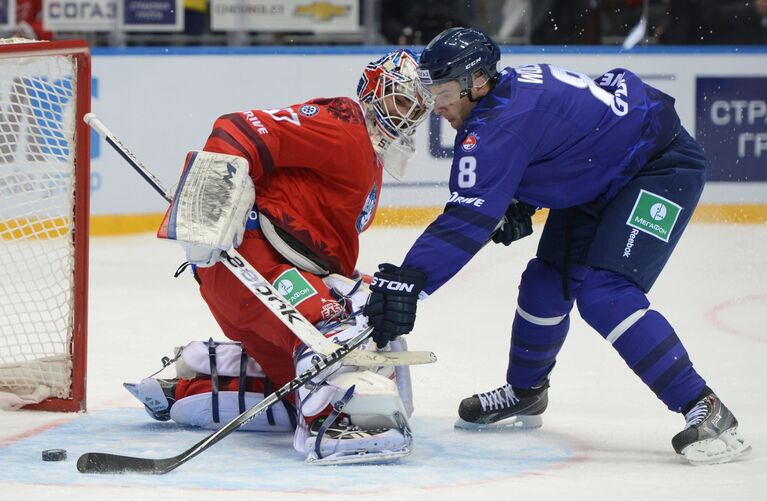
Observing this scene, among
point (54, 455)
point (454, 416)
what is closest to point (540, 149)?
point (454, 416)

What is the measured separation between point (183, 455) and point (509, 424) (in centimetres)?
92

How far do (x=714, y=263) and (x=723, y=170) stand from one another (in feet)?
3.70

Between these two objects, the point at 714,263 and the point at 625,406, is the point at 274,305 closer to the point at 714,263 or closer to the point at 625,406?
the point at 625,406

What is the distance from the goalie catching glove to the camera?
2.74 metres

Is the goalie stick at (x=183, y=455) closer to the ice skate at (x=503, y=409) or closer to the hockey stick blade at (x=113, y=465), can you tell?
the hockey stick blade at (x=113, y=465)

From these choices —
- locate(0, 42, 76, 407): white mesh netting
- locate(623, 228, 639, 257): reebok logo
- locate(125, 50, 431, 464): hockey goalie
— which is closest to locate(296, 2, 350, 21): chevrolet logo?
locate(0, 42, 76, 407): white mesh netting

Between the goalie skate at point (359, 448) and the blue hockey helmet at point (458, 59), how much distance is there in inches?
29.7

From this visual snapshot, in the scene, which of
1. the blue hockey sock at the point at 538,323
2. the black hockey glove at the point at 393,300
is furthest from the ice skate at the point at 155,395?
the blue hockey sock at the point at 538,323

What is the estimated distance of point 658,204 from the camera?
287cm

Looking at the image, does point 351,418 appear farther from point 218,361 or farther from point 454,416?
point 454,416

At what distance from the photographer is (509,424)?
3223mm

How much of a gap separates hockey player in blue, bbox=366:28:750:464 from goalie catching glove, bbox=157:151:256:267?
35 centimetres

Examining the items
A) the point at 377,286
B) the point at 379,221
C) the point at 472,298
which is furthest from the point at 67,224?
the point at 379,221

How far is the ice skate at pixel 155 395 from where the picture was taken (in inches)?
122
